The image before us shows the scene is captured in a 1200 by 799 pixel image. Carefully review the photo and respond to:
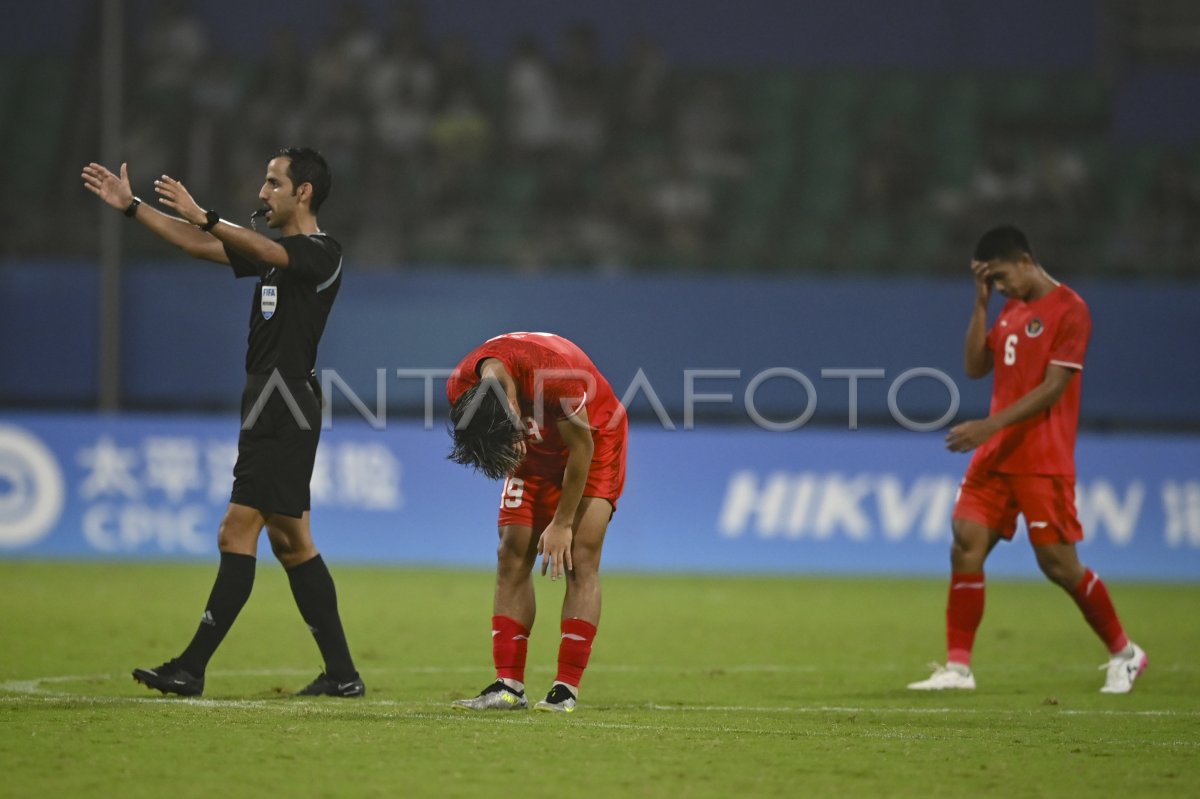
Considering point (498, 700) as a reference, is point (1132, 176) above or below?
above

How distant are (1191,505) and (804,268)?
16.5 ft

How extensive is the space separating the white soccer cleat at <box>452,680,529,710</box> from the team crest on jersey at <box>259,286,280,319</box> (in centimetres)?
193

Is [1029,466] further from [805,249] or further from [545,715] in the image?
[805,249]

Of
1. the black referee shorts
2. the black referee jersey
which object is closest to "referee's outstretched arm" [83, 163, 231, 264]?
the black referee jersey

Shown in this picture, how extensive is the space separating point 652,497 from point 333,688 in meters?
8.21

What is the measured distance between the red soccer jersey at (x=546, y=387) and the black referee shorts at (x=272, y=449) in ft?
2.68

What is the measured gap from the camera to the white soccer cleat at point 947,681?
26.9ft

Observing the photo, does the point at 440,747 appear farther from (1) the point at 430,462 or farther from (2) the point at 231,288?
(2) the point at 231,288

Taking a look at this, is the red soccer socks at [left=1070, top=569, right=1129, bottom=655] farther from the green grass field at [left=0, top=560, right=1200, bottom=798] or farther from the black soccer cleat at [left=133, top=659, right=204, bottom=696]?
the black soccer cleat at [left=133, top=659, right=204, bottom=696]

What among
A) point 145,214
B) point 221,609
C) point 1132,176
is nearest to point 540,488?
point 221,609

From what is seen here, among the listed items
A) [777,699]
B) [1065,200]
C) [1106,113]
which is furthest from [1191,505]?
[777,699]

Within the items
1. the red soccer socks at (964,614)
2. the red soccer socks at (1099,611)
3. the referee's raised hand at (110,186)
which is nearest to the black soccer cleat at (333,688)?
the referee's raised hand at (110,186)

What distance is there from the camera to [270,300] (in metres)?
7.27

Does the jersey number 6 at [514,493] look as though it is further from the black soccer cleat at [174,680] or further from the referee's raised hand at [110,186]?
the referee's raised hand at [110,186]
